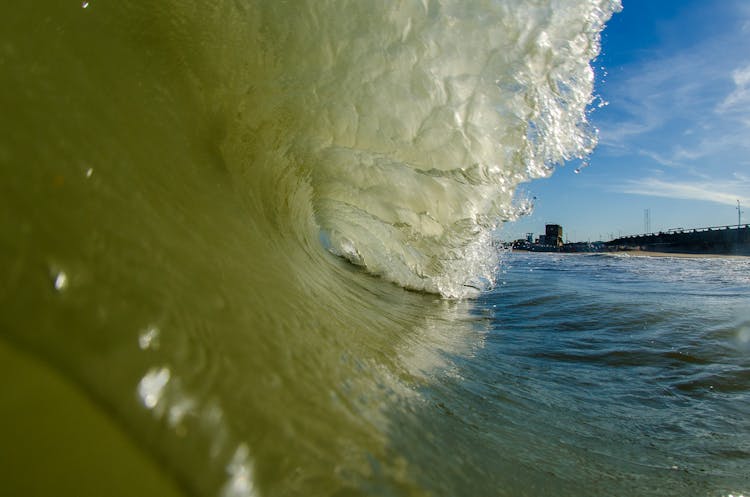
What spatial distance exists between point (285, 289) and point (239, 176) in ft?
3.10

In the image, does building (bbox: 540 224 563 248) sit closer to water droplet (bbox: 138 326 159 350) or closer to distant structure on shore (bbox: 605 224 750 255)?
distant structure on shore (bbox: 605 224 750 255)

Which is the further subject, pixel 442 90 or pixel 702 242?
pixel 702 242

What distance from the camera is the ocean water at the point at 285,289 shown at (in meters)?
0.63

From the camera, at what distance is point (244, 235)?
150 cm

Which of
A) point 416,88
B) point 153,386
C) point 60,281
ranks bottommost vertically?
point 153,386

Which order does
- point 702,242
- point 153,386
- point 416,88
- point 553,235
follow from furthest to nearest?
point 553,235
point 702,242
point 416,88
point 153,386

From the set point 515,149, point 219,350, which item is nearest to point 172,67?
point 219,350

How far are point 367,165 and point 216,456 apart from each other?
3127 mm

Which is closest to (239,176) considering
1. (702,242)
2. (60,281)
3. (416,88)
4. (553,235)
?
(416,88)

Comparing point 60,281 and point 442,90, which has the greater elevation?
point 442,90

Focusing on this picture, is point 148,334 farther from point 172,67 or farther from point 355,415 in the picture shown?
point 172,67

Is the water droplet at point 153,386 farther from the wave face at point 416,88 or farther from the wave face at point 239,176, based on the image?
the wave face at point 416,88

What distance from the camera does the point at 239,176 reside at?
218cm

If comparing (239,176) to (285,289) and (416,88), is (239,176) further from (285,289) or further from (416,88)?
(416,88)
